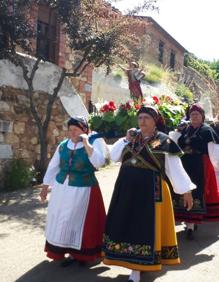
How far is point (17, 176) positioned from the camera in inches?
311

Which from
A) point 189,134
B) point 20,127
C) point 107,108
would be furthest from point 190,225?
point 107,108

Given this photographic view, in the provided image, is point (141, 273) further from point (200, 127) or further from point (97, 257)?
point (200, 127)

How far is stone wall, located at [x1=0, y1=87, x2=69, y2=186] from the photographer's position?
311 inches

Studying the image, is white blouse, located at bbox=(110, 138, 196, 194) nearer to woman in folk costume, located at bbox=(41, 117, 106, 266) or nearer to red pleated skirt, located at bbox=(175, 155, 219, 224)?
woman in folk costume, located at bbox=(41, 117, 106, 266)

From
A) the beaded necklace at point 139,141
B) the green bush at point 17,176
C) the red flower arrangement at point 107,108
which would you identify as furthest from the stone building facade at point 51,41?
the beaded necklace at point 139,141

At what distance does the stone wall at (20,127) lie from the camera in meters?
7.89

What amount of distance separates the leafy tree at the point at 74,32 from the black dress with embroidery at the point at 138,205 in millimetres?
3841

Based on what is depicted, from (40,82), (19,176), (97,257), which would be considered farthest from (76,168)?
(40,82)

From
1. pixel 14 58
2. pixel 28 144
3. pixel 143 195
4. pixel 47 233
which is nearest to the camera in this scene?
pixel 143 195

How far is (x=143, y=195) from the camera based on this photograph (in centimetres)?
421

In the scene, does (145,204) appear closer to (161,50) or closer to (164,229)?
(164,229)

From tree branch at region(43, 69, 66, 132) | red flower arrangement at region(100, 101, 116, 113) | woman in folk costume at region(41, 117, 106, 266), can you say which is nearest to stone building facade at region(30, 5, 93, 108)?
tree branch at region(43, 69, 66, 132)

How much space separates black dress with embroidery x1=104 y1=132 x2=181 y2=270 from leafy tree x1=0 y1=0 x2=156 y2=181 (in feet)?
12.6

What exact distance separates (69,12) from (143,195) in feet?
14.8
